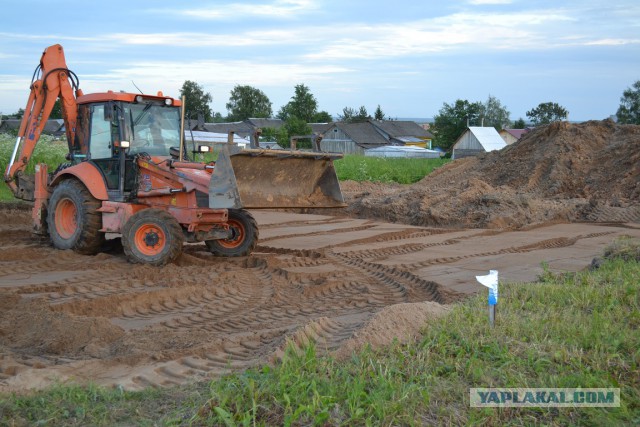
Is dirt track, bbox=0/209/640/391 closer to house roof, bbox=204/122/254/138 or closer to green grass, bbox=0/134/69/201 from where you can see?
green grass, bbox=0/134/69/201

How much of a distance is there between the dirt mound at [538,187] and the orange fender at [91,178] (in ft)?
28.3

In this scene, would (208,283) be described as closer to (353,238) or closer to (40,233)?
(40,233)

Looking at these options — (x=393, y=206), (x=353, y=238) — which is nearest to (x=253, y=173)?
(x=353, y=238)

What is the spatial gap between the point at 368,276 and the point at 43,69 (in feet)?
20.9

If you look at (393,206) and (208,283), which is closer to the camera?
(208,283)

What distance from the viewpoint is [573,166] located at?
65.7 ft

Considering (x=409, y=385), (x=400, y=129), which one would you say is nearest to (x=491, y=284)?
(x=409, y=385)

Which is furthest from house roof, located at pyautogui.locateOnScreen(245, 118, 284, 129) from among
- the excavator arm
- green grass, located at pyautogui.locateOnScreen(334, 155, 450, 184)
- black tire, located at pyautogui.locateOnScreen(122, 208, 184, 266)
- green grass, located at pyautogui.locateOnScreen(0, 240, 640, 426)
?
green grass, located at pyautogui.locateOnScreen(0, 240, 640, 426)

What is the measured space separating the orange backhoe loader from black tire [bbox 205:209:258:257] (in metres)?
0.02

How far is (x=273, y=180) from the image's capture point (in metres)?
10.5

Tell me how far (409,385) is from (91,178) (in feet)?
25.2

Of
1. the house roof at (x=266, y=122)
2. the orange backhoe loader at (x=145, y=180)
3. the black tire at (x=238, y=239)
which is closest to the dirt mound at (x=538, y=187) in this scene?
A: the orange backhoe loader at (x=145, y=180)

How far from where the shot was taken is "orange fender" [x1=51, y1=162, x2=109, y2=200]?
10.5 meters

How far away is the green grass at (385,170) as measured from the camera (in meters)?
30.0
